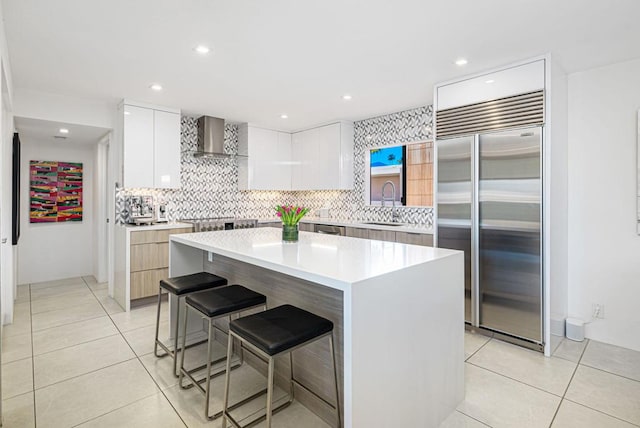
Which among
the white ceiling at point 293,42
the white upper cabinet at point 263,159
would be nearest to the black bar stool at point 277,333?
the white ceiling at point 293,42

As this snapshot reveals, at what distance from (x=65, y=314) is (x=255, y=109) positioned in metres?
3.31

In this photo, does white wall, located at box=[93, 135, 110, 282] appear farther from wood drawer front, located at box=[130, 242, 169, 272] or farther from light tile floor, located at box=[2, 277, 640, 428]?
light tile floor, located at box=[2, 277, 640, 428]

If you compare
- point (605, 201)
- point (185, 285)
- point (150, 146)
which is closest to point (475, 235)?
point (605, 201)

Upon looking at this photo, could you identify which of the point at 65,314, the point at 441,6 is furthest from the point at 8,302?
the point at 441,6

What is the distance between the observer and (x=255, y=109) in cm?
468

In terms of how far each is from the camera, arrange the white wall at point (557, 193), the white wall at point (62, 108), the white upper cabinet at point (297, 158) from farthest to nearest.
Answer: the white upper cabinet at point (297, 158), the white wall at point (62, 108), the white wall at point (557, 193)

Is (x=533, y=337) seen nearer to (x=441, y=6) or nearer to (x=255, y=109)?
(x=441, y=6)

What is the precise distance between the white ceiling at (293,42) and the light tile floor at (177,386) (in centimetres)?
249

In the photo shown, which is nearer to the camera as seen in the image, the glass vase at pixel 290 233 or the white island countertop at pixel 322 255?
the white island countertop at pixel 322 255

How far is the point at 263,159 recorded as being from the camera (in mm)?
5742

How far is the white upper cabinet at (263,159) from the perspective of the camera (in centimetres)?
559

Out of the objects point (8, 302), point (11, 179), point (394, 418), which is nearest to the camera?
point (394, 418)

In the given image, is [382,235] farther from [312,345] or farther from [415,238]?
[312,345]

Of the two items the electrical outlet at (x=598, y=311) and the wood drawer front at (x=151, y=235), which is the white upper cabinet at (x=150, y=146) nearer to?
the wood drawer front at (x=151, y=235)
